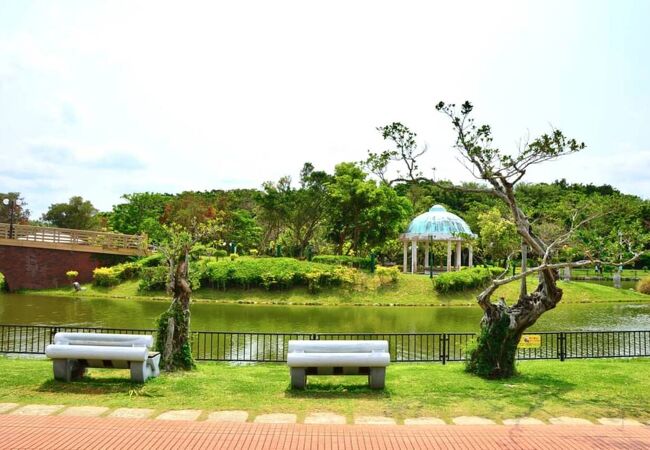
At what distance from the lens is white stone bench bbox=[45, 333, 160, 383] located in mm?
8906

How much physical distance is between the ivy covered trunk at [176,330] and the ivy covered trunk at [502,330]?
5.52 meters

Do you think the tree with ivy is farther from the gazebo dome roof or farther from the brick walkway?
the gazebo dome roof

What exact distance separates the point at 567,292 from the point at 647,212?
29.6 meters

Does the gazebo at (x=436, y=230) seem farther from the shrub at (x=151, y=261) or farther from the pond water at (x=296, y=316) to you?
the shrub at (x=151, y=261)

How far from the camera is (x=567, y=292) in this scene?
121ft

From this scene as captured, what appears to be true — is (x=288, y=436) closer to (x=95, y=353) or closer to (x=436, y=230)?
(x=95, y=353)

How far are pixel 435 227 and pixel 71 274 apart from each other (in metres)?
27.1

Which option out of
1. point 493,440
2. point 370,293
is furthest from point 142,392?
point 370,293

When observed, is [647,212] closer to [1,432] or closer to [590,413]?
[590,413]

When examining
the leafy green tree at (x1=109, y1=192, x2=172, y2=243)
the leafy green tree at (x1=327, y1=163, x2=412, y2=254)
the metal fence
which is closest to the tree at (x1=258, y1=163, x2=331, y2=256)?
the leafy green tree at (x1=327, y1=163, x2=412, y2=254)

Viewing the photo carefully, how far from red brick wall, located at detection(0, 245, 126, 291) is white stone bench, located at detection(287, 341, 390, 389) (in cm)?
3360

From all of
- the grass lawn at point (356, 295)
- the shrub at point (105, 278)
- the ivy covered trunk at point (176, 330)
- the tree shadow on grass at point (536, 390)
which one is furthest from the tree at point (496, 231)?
the ivy covered trunk at point (176, 330)

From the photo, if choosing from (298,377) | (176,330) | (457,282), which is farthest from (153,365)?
(457,282)

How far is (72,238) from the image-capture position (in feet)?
126
